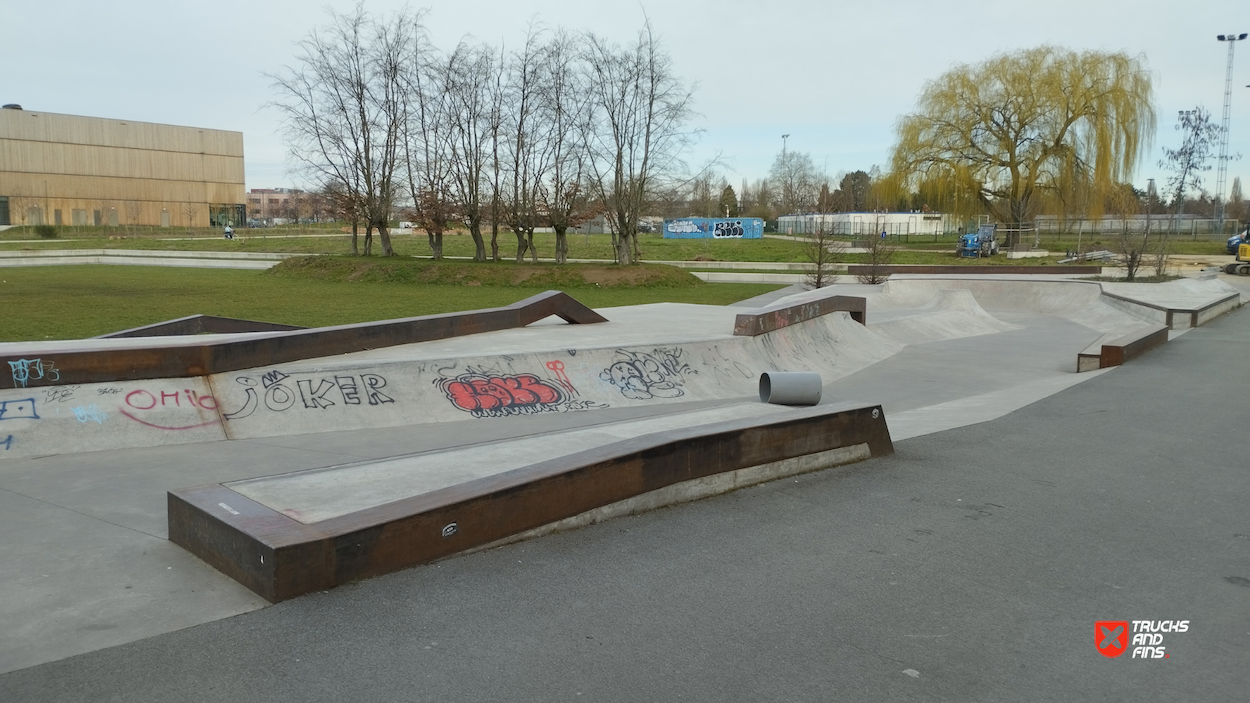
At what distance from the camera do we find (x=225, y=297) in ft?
76.9

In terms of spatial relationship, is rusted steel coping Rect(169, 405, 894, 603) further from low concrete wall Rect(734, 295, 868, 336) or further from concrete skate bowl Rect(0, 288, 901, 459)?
low concrete wall Rect(734, 295, 868, 336)

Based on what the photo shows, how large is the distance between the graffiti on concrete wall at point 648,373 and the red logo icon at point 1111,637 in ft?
24.1

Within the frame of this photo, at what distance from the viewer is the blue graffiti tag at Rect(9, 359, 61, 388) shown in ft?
25.7

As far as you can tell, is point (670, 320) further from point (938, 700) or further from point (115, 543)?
point (938, 700)

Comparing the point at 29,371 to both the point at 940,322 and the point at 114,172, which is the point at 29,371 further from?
the point at 114,172

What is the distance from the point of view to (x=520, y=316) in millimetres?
14359

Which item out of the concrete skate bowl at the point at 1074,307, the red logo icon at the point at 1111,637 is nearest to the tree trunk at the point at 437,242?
the concrete skate bowl at the point at 1074,307

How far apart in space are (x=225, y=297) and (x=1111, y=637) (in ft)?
76.4

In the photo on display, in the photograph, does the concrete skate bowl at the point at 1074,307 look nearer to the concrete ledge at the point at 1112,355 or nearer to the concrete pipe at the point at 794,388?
the concrete ledge at the point at 1112,355

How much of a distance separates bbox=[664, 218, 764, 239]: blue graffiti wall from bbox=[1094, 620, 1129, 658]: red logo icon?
69972 millimetres

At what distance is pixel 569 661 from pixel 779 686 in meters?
0.90

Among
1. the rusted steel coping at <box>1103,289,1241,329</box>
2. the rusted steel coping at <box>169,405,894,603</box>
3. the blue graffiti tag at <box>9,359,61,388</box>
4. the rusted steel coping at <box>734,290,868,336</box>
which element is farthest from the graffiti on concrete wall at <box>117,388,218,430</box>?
the rusted steel coping at <box>1103,289,1241,329</box>

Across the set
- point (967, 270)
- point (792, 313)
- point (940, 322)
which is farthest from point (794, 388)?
point (967, 270)

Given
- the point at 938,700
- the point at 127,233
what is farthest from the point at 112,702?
the point at 127,233
